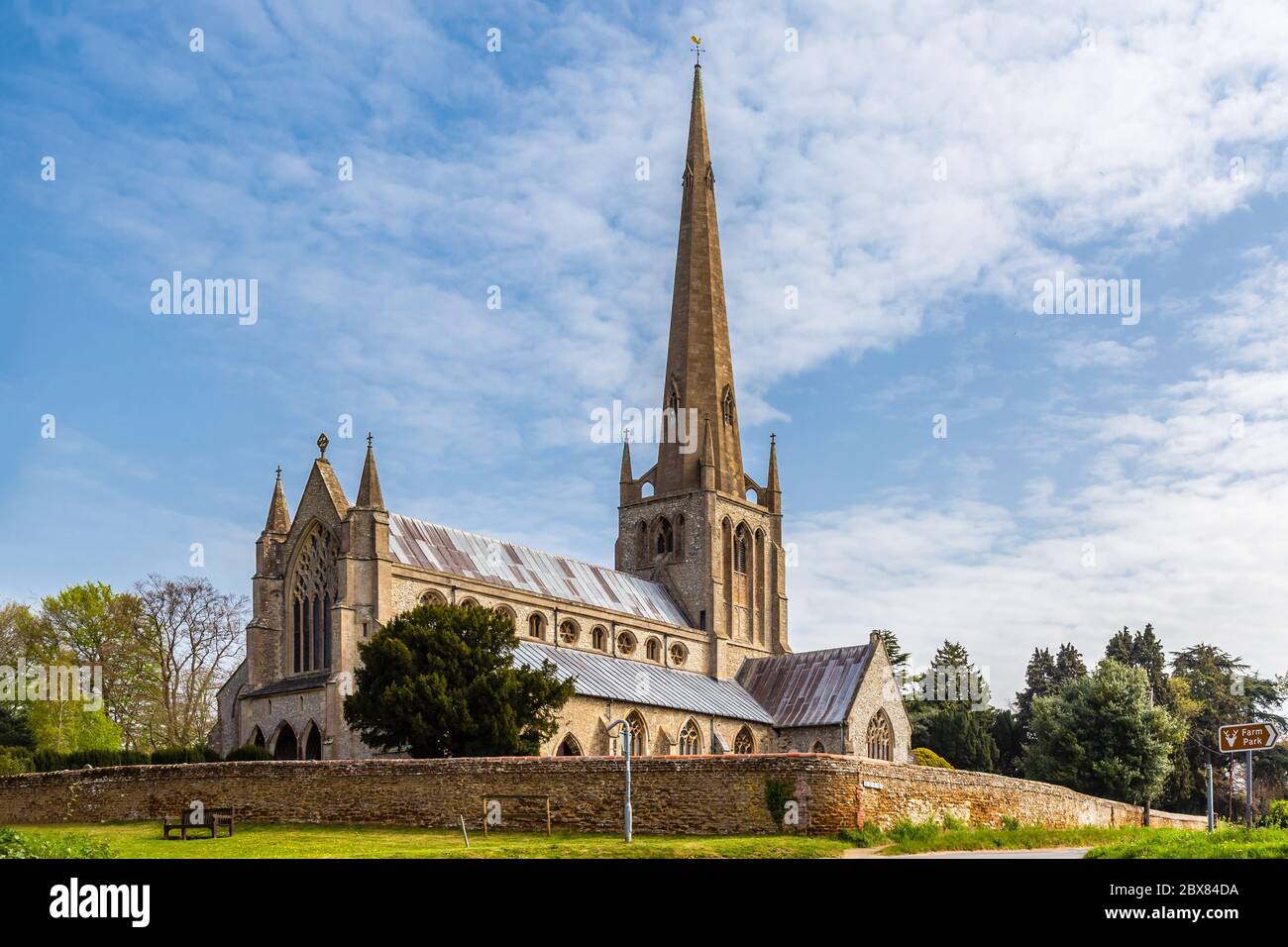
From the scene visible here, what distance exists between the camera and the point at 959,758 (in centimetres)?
7662

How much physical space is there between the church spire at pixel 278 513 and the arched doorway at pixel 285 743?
8.22 m

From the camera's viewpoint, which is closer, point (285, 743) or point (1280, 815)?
point (1280, 815)

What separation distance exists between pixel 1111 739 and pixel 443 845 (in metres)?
38.7

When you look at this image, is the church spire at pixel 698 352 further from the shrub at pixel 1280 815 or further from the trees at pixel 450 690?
the shrub at pixel 1280 815

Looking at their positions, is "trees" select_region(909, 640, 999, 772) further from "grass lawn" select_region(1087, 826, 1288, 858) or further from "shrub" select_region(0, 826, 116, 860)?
"shrub" select_region(0, 826, 116, 860)

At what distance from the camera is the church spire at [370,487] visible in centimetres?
5128

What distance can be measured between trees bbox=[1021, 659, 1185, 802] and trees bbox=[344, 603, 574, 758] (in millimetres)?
25109

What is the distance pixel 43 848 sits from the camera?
21844 mm

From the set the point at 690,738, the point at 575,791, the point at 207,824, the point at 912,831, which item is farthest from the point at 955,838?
the point at 690,738

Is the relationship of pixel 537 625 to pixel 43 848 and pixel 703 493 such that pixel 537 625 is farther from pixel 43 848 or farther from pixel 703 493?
pixel 43 848

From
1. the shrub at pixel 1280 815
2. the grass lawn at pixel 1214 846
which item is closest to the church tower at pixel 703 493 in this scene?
the shrub at pixel 1280 815
